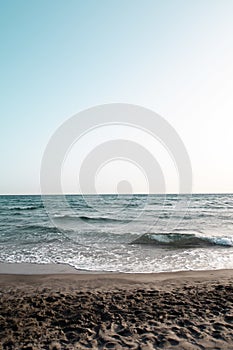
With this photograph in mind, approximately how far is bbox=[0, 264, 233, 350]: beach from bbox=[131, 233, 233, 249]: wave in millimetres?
6009

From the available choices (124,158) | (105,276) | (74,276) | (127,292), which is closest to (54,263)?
(74,276)

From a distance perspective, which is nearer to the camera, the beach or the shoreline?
the beach

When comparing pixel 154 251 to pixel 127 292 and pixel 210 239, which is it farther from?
pixel 127 292

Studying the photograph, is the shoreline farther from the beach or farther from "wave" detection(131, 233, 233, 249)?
"wave" detection(131, 233, 233, 249)

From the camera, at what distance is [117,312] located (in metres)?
5.21

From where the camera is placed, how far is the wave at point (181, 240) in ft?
45.6

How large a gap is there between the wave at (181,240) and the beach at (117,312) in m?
6.01

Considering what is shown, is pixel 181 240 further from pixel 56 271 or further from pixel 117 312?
pixel 117 312

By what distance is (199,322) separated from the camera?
186 inches

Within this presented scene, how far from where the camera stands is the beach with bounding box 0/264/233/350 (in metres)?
4.18

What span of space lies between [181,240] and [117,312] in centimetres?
1039

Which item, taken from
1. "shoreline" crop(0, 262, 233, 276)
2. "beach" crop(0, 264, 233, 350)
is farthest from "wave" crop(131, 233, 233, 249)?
"beach" crop(0, 264, 233, 350)

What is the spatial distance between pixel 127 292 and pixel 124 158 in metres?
10.6

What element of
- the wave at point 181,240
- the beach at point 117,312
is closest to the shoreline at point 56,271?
the beach at point 117,312
